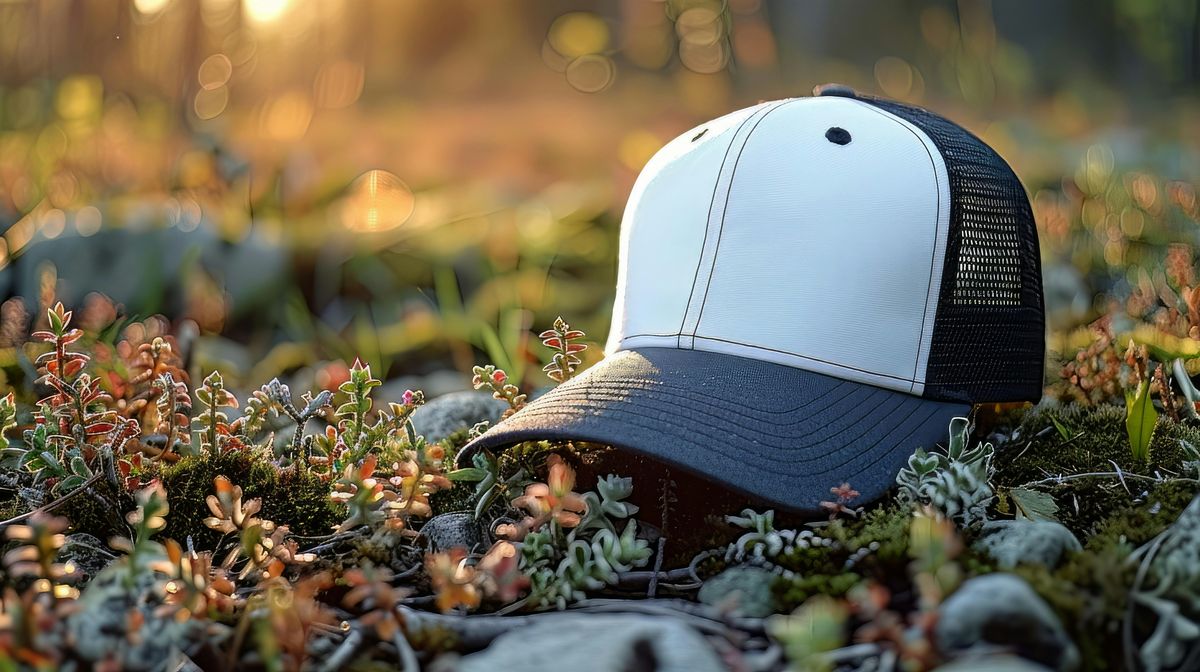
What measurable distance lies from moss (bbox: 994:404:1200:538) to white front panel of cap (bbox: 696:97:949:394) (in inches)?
15.8

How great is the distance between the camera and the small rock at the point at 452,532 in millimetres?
2213

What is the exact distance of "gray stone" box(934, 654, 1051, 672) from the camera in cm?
138

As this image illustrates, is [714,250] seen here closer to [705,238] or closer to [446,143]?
[705,238]

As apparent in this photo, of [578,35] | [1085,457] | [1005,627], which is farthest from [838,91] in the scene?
[578,35]

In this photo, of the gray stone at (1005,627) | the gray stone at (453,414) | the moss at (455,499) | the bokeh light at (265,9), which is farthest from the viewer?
the bokeh light at (265,9)

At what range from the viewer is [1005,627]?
1483 millimetres

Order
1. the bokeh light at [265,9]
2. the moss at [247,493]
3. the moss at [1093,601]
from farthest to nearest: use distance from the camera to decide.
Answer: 1. the bokeh light at [265,9]
2. the moss at [247,493]
3. the moss at [1093,601]

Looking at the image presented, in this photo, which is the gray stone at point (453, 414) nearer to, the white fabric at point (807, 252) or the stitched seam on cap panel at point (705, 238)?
the white fabric at point (807, 252)

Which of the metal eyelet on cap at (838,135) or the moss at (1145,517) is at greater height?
the metal eyelet on cap at (838,135)

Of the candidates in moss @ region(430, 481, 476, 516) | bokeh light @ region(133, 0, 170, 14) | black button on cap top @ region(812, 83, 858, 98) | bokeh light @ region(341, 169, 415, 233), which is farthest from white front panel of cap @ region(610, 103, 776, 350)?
bokeh light @ region(133, 0, 170, 14)

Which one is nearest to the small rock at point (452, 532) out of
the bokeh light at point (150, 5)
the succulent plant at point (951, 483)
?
the succulent plant at point (951, 483)

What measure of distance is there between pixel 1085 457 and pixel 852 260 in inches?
29.4

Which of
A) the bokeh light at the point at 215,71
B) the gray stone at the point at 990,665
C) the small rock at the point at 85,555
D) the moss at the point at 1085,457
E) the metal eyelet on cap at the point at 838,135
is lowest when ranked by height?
the small rock at the point at 85,555

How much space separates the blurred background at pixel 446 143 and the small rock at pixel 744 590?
1738 millimetres
